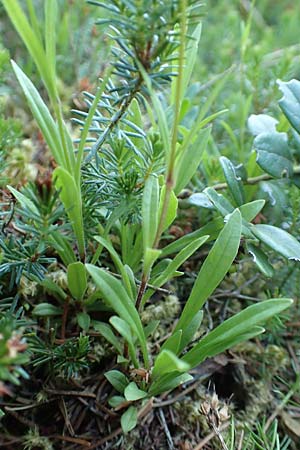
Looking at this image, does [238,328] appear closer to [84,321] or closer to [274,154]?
[84,321]

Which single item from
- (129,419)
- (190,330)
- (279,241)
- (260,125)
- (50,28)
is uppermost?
(50,28)

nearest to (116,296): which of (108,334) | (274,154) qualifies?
(108,334)

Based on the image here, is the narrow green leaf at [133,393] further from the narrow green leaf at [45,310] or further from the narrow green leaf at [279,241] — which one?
the narrow green leaf at [279,241]

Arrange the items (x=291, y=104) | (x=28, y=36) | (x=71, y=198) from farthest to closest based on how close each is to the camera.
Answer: (x=291, y=104) < (x=71, y=198) < (x=28, y=36)

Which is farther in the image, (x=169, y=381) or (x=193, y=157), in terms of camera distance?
(x=193, y=157)

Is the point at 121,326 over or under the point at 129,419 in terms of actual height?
over

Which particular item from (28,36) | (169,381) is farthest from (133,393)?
(28,36)

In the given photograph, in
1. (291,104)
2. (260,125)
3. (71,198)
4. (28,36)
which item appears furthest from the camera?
(260,125)

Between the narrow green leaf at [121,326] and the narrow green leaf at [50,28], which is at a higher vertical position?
the narrow green leaf at [50,28]

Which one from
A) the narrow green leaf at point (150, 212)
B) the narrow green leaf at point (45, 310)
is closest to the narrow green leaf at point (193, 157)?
the narrow green leaf at point (150, 212)
